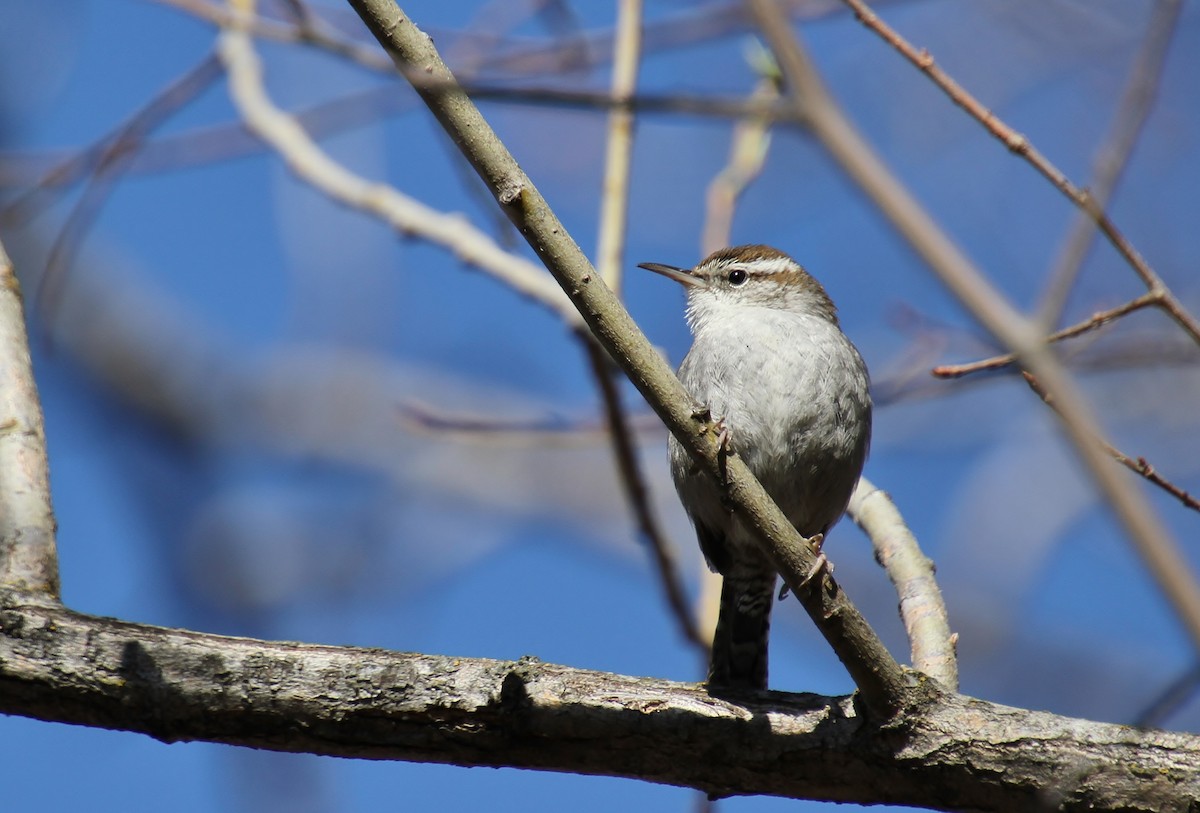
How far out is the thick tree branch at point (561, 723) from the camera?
3.20 meters

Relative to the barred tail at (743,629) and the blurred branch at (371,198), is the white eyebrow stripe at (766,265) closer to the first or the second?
the blurred branch at (371,198)

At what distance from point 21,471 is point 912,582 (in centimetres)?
307

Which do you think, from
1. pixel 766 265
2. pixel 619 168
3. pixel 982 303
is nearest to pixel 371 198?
pixel 619 168

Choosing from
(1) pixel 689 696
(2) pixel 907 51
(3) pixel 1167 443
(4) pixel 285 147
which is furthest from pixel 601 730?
(3) pixel 1167 443

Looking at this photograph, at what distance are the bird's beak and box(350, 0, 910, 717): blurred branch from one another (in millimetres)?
2733

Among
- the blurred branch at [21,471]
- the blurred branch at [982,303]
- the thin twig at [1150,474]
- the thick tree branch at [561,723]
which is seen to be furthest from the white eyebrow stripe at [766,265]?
the blurred branch at [982,303]

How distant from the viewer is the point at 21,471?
3648 millimetres

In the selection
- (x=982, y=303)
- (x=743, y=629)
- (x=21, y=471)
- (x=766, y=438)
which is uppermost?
(x=766, y=438)

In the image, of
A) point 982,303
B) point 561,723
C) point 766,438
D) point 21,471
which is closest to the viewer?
point 982,303

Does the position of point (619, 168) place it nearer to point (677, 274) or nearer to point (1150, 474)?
point (677, 274)

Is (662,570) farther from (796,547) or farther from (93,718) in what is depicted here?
(93,718)

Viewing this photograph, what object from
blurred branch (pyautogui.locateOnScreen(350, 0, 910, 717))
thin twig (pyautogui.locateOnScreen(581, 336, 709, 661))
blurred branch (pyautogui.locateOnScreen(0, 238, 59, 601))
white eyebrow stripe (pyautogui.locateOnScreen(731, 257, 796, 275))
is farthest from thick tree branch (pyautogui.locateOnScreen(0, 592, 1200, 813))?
white eyebrow stripe (pyautogui.locateOnScreen(731, 257, 796, 275))

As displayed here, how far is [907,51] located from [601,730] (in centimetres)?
198

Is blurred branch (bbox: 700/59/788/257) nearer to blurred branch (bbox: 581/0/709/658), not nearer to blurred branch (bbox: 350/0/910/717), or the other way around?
blurred branch (bbox: 581/0/709/658)
